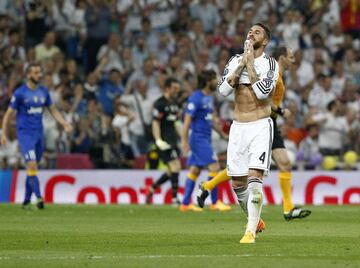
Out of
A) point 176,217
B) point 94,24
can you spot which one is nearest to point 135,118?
point 94,24

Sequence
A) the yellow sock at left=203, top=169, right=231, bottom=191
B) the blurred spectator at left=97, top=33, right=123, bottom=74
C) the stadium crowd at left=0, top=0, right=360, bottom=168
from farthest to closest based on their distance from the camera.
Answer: the blurred spectator at left=97, top=33, right=123, bottom=74 → the stadium crowd at left=0, top=0, right=360, bottom=168 → the yellow sock at left=203, top=169, right=231, bottom=191

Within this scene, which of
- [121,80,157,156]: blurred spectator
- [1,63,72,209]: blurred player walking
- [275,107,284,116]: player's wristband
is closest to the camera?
[275,107,284,116]: player's wristband

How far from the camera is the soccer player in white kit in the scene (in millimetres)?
12867

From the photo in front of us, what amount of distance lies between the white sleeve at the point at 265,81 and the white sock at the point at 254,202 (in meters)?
1.00

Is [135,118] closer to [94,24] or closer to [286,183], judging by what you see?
[94,24]

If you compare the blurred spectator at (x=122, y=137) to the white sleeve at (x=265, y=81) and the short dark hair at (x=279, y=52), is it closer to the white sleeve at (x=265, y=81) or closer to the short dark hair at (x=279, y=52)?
the short dark hair at (x=279, y=52)

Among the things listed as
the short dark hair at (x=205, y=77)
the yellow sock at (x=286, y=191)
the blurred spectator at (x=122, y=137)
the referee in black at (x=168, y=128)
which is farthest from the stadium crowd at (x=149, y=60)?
the yellow sock at (x=286, y=191)

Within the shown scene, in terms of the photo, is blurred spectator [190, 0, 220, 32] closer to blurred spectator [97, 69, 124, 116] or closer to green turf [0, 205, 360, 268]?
blurred spectator [97, 69, 124, 116]

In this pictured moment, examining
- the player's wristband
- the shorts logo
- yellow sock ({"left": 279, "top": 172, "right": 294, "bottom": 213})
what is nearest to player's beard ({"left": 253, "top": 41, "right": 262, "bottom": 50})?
the shorts logo

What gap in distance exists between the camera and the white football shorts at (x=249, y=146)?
1295cm

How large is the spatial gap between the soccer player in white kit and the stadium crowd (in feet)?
41.7

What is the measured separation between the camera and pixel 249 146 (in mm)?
13133

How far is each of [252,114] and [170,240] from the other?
1804 mm

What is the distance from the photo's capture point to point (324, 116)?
88.3ft
